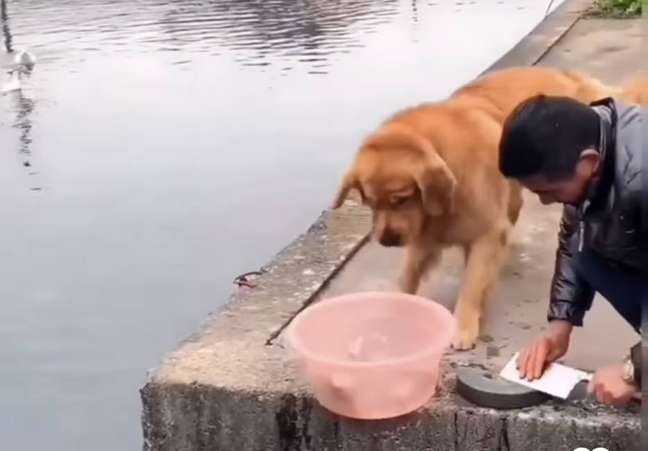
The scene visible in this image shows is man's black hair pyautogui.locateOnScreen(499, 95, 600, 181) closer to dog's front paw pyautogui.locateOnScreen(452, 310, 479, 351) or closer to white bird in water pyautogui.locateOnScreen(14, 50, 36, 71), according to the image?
dog's front paw pyautogui.locateOnScreen(452, 310, 479, 351)

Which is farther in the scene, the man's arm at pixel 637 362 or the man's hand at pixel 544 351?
the man's hand at pixel 544 351

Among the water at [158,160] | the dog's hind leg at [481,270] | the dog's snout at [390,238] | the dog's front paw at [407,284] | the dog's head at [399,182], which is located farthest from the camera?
the water at [158,160]

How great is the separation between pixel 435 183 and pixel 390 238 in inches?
8.8

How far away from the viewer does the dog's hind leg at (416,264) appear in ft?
12.7

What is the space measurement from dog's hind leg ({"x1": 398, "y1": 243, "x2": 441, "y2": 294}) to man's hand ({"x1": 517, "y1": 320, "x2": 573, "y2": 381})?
A: 74 centimetres

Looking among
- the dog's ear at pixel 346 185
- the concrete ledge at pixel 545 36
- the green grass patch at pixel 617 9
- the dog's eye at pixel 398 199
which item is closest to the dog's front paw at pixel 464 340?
the dog's eye at pixel 398 199

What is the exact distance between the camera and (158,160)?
27.7ft

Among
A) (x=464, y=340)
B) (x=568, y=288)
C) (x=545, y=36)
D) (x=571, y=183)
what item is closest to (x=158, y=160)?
(x=545, y=36)

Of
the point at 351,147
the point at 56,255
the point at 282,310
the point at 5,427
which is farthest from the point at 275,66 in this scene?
the point at 282,310

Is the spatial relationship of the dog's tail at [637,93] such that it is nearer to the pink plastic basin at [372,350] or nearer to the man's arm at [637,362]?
the pink plastic basin at [372,350]

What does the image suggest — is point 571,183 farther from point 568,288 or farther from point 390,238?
point 390,238

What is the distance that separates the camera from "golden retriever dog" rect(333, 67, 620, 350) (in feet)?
11.5

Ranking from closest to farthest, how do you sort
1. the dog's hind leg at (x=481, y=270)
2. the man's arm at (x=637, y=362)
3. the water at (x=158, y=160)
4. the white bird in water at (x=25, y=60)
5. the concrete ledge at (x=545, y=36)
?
the man's arm at (x=637, y=362), the dog's hind leg at (x=481, y=270), the water at (x=158, y=160), the concrete ledge at (x=545, y=36), the white bird in water at (x=25, y=60)

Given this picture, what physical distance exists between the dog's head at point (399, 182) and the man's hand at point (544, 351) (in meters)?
0.58
